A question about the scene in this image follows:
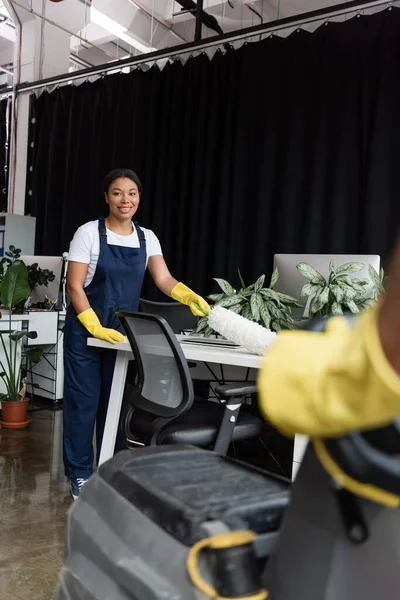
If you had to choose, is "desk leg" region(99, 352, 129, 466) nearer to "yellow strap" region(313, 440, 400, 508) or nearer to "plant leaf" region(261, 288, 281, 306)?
Answer: "plant leaf" region(261, 288, 281, 306)

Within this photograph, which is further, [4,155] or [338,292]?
[4,155]

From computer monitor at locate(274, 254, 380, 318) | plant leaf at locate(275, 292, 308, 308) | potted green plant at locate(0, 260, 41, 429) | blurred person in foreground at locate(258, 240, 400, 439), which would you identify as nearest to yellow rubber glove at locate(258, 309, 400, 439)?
blurred person in foreground at locate(258, 240, 400, 439)

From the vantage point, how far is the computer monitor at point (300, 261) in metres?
2.78

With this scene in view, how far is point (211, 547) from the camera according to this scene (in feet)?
2.03

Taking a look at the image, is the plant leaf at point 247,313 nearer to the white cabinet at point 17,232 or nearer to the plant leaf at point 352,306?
the plant leaf at point 352,306

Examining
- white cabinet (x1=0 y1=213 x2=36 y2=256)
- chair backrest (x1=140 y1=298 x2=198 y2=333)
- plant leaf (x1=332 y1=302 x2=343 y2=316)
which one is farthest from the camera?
white cabinet (x1=0 y1=213 x2=36 y2=256)

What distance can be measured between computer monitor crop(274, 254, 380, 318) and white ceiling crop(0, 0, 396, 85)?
4.11 meters

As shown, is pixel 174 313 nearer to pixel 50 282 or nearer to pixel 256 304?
pixel 256 304

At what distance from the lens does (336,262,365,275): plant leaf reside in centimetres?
261

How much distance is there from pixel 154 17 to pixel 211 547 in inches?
278

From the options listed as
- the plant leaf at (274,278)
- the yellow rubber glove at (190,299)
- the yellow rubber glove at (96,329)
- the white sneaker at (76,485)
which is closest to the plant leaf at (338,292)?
the plant leaf at (274,278)

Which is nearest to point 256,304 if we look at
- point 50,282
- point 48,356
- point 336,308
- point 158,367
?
point 336,308

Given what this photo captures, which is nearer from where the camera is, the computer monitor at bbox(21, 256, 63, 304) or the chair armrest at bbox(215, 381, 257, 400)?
the chair armrest at bbox(215, 381, 257, 400)

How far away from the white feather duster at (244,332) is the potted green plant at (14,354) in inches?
88.3
